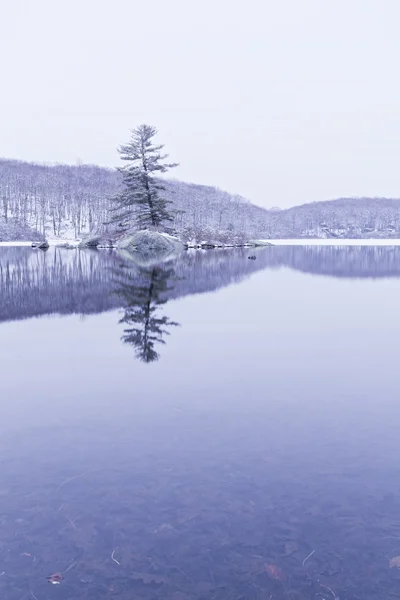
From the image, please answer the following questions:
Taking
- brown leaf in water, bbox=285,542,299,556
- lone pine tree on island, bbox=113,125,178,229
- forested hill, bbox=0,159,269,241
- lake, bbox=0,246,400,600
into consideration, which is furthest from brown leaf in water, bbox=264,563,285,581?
forested hill, bbox=0,159,269,241

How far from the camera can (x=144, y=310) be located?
15.5m

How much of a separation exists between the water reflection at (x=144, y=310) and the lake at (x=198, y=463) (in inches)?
4.8

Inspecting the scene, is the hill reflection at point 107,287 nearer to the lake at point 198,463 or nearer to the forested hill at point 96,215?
the lake at point 198,463

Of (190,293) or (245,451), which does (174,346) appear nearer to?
(245,451)

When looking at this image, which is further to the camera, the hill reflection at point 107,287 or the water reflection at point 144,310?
the hill reflection at point 107,287

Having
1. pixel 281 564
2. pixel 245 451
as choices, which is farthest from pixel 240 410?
pixel 281 564

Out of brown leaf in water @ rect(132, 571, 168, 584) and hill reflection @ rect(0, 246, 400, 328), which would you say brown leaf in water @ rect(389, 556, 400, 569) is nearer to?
brown leaf in water @ rect(132, 571, 168, 584)

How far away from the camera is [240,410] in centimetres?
730

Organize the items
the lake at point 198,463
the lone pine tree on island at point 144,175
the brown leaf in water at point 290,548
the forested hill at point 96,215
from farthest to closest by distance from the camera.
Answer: the forested hill at point 96,215 → the lone pine tree on island at point 144,175 → the brown leaf in water at point 290,548 → the lake at point 198,463

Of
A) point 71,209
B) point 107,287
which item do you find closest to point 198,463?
point 107,287

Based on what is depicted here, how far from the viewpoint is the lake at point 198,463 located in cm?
376

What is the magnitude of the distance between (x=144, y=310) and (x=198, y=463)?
33.9ft

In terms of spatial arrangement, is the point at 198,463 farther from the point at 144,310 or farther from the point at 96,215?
the point at 96,215

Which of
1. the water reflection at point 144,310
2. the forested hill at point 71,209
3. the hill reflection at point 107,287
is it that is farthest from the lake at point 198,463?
the forested hill at point 71,209
